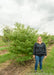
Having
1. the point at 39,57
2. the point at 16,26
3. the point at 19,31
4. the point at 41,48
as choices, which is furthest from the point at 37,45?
the point at 16,26

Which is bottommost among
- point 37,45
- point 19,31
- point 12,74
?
point 12,74

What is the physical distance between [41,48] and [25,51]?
1.19 meters

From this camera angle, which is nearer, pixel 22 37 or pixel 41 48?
pixel 41 48

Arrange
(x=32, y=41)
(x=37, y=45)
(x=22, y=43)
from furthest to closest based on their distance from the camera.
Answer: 1. (x=32, y=41)
2. (x=22, y=43)
3. (x=37, y=45)

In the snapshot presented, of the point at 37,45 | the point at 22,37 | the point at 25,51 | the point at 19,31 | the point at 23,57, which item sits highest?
the point at 19,31

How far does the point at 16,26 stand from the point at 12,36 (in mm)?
734

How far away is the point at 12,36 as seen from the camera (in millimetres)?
4629

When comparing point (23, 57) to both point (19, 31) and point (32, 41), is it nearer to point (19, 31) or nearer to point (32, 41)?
point (32, 41)

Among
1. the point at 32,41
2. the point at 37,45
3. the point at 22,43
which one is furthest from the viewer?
the point at 32,41

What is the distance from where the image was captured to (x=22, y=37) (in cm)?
460

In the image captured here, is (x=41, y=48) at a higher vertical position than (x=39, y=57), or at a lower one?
higher

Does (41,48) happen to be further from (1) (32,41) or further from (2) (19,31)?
(2) (19,31)

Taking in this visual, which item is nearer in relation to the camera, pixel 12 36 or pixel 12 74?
pixel 12 74

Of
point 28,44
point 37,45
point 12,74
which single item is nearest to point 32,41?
point 28,44
